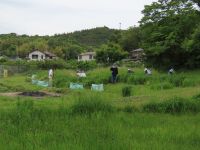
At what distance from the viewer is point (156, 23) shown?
45125 millimetres

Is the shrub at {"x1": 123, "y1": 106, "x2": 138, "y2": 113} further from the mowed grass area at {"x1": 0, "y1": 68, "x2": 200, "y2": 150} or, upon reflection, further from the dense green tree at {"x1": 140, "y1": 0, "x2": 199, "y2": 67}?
the dense green tree at {"x1": 140, "y1": 0, "x2": 199, "y2": 67}

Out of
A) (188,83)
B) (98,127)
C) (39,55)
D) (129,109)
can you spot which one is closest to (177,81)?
(188,83)

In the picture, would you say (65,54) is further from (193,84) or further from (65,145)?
(65,145)

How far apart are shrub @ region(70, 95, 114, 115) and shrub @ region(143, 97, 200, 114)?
4.78 ft

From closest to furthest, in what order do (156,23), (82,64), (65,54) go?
1. (156,23)
2. (82,64)
3. (65,54)

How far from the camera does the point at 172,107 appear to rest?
13.8 metres

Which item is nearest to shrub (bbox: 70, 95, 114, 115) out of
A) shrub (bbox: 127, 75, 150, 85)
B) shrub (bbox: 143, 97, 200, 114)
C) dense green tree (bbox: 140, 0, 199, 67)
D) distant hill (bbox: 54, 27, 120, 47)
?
shrub (bbox: 143, 97, 200, 114)

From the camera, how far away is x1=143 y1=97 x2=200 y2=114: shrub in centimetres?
1381

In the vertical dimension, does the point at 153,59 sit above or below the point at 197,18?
below

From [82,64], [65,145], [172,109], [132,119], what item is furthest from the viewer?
[82,64]

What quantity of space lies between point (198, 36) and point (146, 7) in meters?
18.2

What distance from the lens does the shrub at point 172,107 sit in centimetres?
1381

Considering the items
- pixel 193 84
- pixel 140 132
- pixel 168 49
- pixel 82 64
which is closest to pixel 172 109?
pixel 140 132

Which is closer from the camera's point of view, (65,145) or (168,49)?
(65,145)
